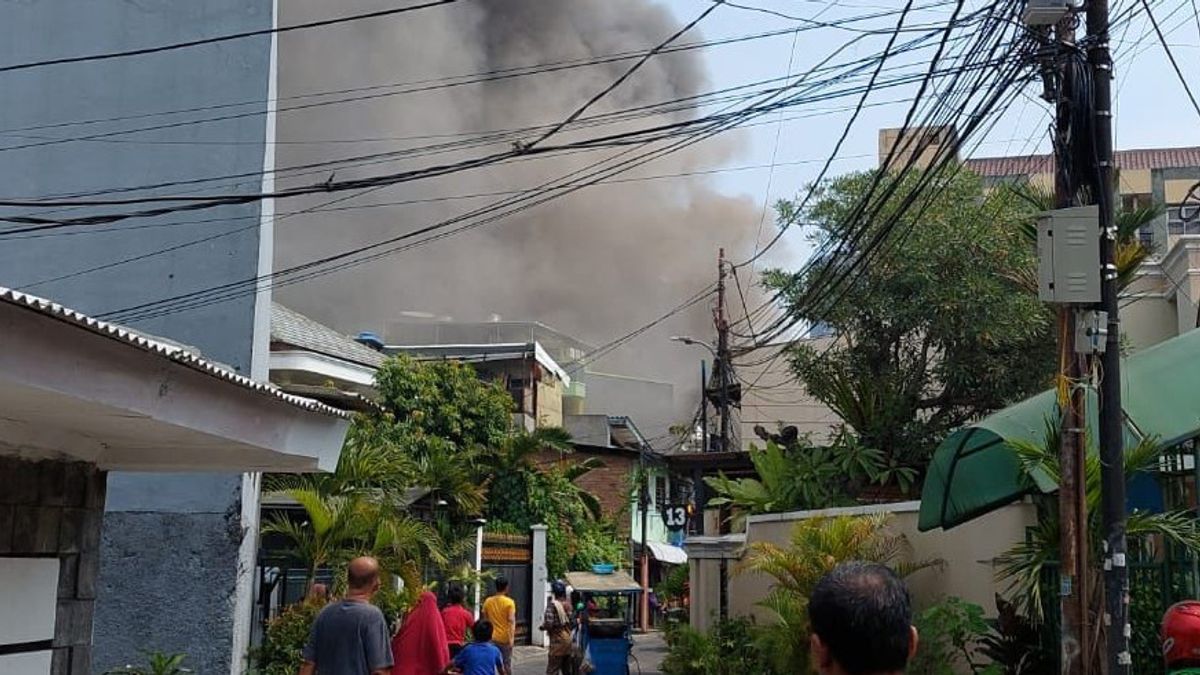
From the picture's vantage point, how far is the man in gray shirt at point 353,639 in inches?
243

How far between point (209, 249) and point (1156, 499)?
9082 millimetres

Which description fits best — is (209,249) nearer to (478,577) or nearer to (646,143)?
(646,143)

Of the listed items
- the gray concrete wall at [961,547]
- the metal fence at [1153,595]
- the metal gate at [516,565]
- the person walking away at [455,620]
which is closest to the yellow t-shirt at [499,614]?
the person walking away at [455,620]

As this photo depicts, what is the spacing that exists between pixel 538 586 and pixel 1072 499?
17.1 meters

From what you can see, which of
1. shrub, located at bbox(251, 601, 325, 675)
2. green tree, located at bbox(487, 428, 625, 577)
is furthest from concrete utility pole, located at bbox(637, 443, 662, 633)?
shrub, located at bbox(251, 601, 325, 675)

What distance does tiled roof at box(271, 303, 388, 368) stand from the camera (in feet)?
70.3

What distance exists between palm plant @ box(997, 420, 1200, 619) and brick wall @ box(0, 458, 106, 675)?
535 cm

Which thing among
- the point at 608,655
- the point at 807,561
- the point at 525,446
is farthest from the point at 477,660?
the point at 525,446

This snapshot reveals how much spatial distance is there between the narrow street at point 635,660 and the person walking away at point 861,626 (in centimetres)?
1528

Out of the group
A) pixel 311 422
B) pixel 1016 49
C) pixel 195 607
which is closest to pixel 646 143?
pixel 1016 49

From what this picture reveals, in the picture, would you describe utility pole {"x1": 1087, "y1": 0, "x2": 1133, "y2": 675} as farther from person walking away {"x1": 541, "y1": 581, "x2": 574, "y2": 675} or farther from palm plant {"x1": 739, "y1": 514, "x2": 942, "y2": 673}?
person walking away {"x1": 541, "y1": 581, "x2": 574, "y2": 675}

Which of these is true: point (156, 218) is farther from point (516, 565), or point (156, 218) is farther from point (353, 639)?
point (516, 565)

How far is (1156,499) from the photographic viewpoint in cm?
948

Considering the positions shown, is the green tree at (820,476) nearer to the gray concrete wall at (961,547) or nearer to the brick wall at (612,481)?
the gray concrete wall at (961,547)
